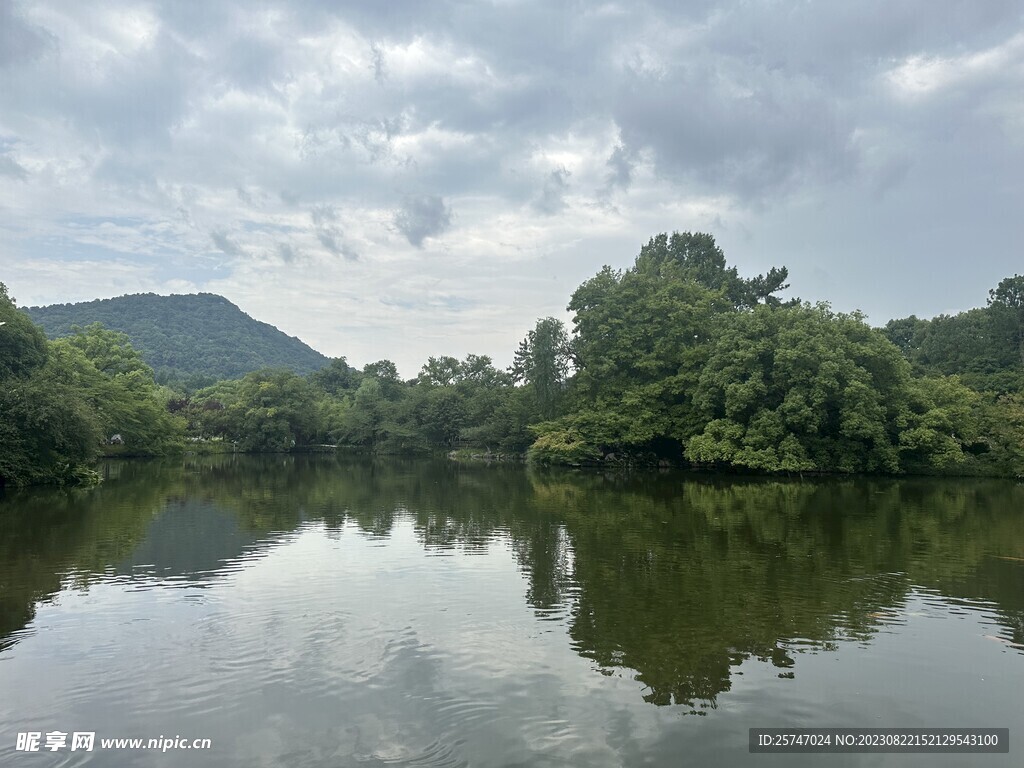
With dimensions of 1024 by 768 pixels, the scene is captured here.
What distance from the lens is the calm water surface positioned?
19.1 feet

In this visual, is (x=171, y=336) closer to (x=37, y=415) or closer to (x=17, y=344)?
(x=17, y=344)

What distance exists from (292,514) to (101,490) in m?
11.5

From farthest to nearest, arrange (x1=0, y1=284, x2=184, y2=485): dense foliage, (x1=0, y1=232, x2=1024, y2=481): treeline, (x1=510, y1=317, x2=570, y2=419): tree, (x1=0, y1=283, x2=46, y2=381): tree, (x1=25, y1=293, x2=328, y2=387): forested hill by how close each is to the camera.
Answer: (x1=25, y1=293, x2=328, y2=387): forested hill < (x1=510, y1=317, x2=570, y2=419): tree < (x1=0, y1=232, x2=1024, y2=481): treeline < (x1=0, y1=283, x2=46, y2=381): tree < (x1=0, y1=284, x2=184, y2=485): dense foliage

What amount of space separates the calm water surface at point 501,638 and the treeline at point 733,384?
59.5 feet

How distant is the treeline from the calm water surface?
714 inches

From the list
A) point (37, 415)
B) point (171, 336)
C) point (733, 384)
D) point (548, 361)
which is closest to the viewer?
point (37, 415)

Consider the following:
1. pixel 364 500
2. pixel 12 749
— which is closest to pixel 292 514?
pixel 364 500

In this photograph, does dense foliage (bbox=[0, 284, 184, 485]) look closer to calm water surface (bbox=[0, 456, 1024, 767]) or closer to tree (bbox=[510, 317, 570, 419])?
calm water surface (bbox=[0, 456, 1024, 767])

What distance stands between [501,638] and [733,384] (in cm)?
2977

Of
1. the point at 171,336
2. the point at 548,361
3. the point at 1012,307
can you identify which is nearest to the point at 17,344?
the point at 548,361

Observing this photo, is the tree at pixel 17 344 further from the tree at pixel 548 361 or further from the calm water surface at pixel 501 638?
the tree at pixel 548 361

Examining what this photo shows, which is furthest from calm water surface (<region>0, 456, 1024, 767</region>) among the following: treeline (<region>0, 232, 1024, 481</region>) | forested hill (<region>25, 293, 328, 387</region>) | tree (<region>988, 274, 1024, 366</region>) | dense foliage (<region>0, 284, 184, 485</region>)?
forested hill (<region>25, 293, 328, 387</region>)

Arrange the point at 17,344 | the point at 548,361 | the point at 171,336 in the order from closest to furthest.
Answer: the point at 17,344
the point at 548,361
the point at 171,336

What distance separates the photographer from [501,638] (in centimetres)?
834
